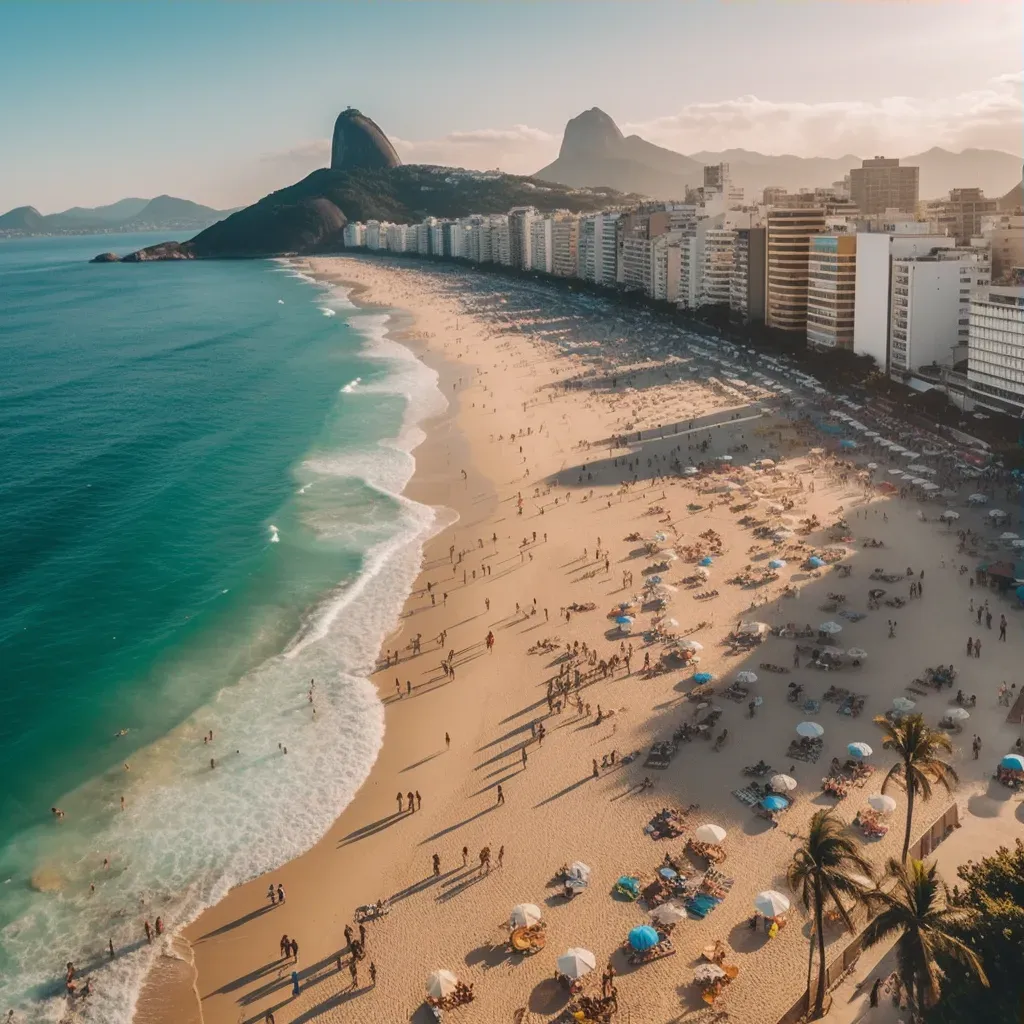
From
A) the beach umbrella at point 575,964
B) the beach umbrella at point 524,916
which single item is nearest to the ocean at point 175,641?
the beach umbrella at point 524,916

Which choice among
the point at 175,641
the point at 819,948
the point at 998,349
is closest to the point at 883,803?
the point at 819,948

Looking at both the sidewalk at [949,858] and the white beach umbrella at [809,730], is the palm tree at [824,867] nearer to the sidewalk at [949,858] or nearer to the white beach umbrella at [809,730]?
the sidewalk at [949,858]

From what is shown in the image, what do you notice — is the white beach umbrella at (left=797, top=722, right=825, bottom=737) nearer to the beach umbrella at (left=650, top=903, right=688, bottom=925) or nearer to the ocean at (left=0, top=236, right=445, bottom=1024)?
the beach umbrella at (left=650, top=903, right=688, bottom=925)

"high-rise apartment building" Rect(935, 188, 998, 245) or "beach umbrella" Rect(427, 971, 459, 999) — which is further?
"high-rise apartment building" Rect(935, 188, 998, 245)

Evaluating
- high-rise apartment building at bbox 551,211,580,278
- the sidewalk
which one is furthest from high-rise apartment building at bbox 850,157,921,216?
the sidewalk

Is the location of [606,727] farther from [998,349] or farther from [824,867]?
[998,349]
